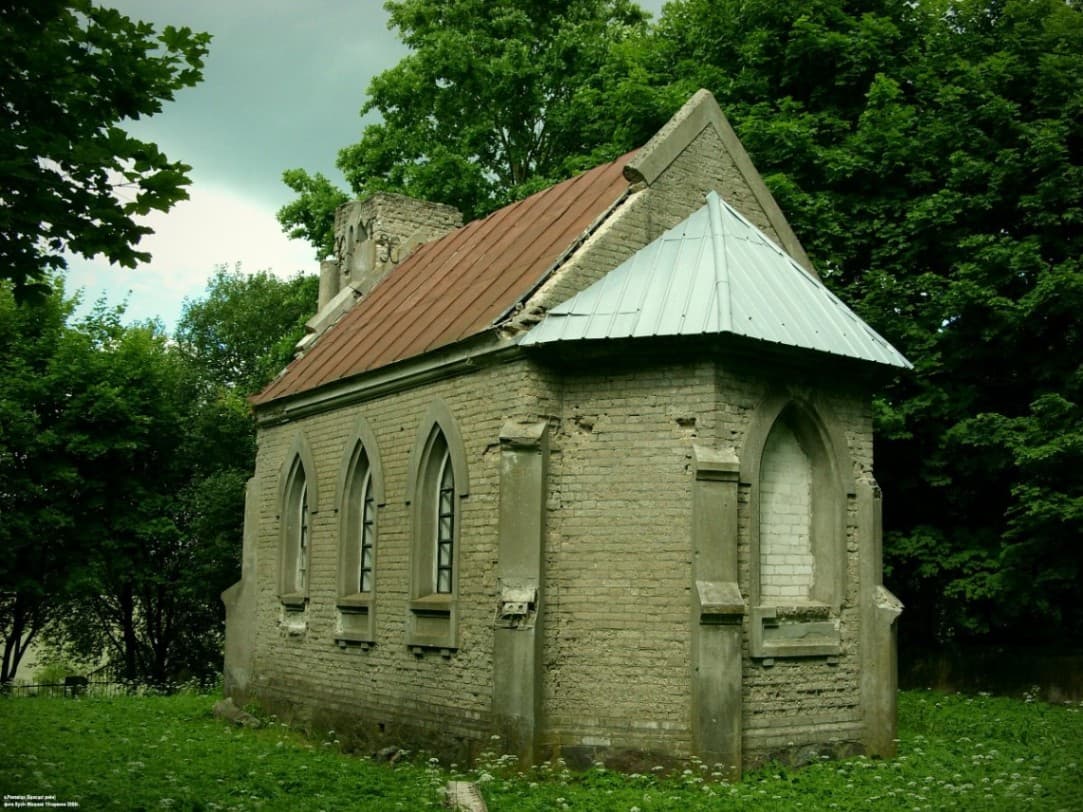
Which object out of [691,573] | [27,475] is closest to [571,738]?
[691,573]

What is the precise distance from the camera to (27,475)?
1014 inches

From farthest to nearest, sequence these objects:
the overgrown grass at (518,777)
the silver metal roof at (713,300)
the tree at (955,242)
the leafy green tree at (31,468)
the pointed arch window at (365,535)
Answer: the leafy green tree at (31,468) < the tree at (955,242) < the pointed arch window at (365,535) < the silver metal roof at (713,300) < the overgrown grass at (518,777)

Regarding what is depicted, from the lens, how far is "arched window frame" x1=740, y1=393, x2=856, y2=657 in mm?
12086

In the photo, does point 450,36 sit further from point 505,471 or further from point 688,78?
point 505,471

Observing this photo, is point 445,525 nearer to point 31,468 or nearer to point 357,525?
point 357,525

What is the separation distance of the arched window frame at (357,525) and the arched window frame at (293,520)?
1.47 m

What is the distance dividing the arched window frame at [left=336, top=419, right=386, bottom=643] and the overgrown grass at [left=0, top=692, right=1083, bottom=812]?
1756 millimetres

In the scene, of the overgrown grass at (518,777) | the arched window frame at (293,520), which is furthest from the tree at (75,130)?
the arched window frame at (293,520)

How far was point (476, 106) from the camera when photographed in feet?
93.3

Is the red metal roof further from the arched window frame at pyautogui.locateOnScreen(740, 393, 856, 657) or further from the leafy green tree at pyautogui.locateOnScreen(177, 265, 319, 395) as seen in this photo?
the leafy green tree at pyautogui.locateOnScreen(177, 265, 319, 395)

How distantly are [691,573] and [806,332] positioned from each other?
117 inches

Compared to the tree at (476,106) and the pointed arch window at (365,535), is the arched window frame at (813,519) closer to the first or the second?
the pointed arch window at (365,535)

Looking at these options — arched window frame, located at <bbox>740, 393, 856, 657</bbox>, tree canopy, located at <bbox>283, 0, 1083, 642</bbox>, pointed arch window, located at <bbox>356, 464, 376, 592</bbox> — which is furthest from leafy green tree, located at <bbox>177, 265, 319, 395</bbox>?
arched window frame, located at <bbox>740, 393, 856, 657</bbox>

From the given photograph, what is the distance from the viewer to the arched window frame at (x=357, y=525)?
15352 millimetres
